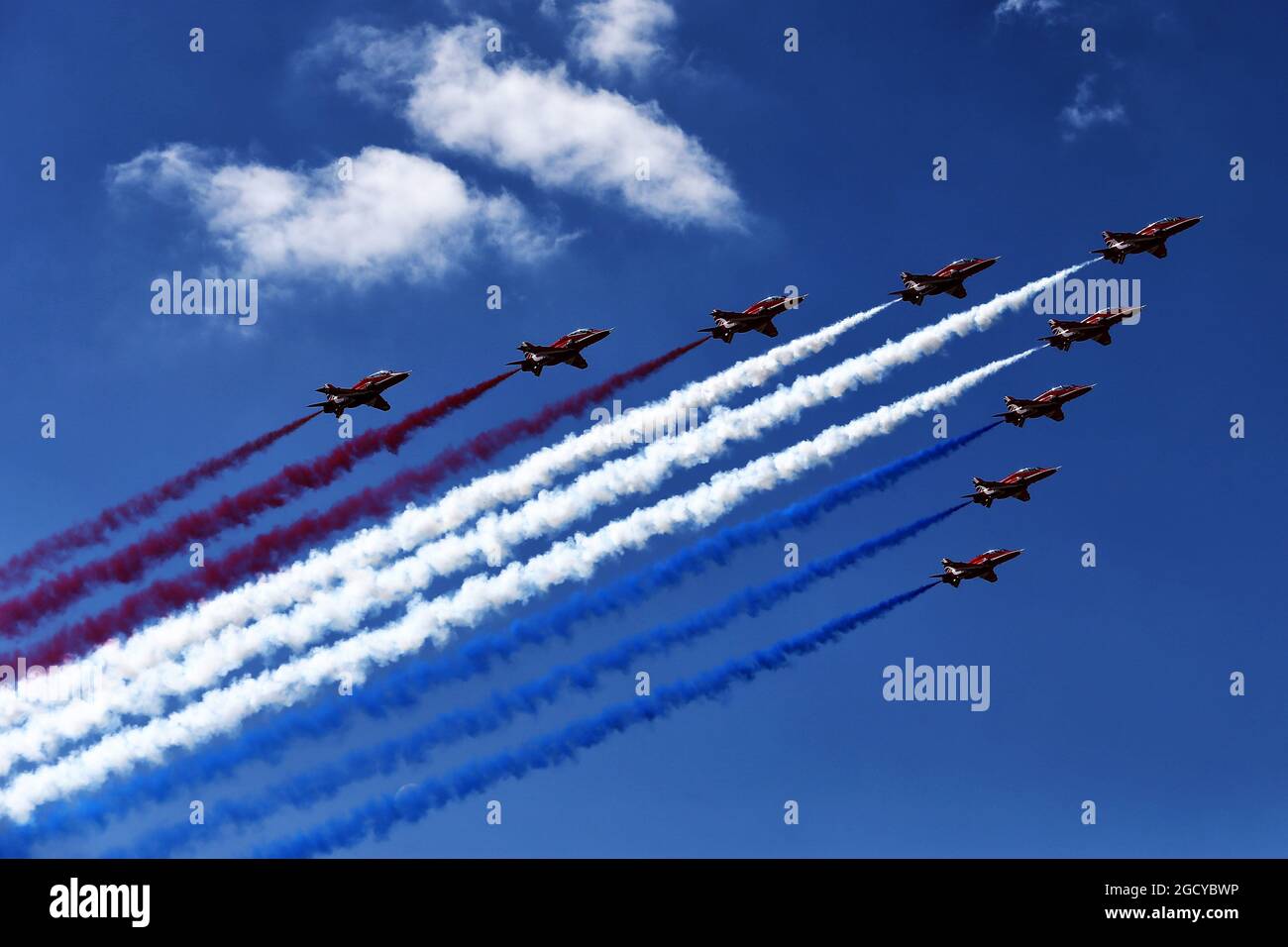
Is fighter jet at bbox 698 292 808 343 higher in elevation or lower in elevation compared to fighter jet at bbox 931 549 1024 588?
higher

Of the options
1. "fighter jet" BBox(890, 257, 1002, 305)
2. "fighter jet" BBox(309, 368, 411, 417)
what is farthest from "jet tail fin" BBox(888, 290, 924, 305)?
"fighter jet" BBox(309, 368, 411, 417)

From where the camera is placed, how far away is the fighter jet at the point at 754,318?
149250 mm

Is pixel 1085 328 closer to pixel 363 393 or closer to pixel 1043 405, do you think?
pixel 1043 405

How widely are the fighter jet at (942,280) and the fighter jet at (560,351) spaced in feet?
82.2

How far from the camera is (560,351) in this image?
14562cm

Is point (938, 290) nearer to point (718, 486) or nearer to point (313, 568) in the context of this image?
point (718, 486)

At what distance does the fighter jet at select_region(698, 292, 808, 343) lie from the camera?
14925 cm

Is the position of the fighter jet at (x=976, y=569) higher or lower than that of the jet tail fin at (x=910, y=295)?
lower

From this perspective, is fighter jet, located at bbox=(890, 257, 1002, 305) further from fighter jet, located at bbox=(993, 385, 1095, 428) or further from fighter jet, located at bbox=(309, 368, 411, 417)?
fighter jet, located at bbox=(309, 368, 411, 417)

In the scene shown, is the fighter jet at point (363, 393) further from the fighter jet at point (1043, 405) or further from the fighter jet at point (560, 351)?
the fighter jet at point (1043, 405)

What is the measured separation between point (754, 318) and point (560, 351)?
15382 millimetres

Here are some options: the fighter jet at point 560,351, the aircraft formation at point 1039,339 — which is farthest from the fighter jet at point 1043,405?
the fighter jet at point 560,351

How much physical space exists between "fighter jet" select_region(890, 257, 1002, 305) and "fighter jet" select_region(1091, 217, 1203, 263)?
10.1m
